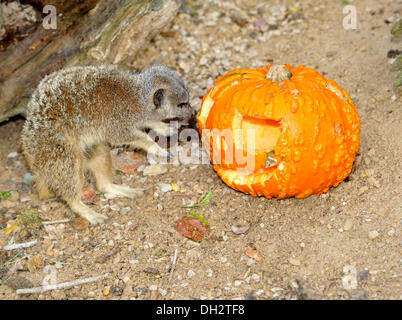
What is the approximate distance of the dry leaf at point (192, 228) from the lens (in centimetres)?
315

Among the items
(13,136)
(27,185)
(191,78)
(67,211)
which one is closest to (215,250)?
(67,211)

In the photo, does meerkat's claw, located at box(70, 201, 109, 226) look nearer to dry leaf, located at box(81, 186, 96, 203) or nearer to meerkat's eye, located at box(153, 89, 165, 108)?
dry leaf, located at box(81, 186, 96, 203)

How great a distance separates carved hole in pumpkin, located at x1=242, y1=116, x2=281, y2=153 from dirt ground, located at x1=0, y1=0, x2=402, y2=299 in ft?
1.52

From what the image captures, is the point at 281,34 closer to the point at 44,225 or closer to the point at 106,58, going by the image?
the point at 106,58

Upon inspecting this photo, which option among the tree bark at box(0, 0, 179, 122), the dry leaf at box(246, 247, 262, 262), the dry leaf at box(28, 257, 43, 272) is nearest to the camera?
the dry leaf at box(246, 247, 262, 262)

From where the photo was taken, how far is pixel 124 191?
12.1 ft

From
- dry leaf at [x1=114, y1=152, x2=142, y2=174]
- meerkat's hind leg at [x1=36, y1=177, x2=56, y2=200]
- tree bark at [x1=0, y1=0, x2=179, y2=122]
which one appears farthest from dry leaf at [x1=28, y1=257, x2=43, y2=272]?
tree bark at [x1=0, y1=0, x2=179, y2=122]

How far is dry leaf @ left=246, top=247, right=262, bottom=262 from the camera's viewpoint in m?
2.94

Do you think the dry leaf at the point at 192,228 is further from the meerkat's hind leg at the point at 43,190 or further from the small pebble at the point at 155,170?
the meerkat's hind leg at the point at 43,190

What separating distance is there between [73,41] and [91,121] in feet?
2.83

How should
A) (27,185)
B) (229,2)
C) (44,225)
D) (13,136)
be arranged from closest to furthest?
1. (44,225)
2. (27,185)
3. (13,136)
4. (229,2)

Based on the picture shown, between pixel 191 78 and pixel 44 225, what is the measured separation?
2.04 metres

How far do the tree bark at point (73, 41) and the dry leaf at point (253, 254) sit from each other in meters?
2.12

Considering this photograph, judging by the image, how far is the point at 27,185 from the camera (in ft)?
12.8
